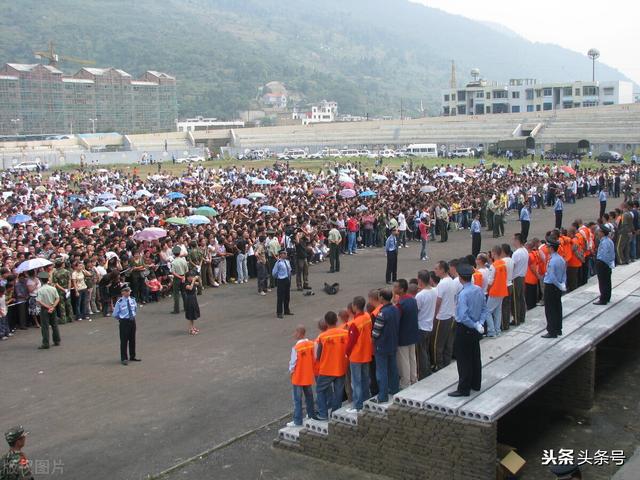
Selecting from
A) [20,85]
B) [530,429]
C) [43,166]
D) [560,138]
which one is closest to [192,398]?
[530,429]

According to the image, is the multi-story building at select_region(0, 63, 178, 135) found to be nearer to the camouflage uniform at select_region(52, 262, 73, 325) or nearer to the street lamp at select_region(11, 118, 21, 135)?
the street lamp at select_region(11, 118, 21, 135)

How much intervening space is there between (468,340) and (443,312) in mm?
1375

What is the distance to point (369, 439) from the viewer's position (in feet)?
27.6

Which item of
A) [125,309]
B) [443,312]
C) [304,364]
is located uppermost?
[443,312]

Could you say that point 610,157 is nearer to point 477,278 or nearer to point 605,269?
point 605,269

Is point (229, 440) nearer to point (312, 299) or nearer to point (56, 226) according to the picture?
point (312, 299)

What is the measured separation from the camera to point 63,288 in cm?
1531

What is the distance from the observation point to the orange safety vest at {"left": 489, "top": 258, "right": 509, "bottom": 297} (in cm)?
1089

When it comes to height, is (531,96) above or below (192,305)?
above

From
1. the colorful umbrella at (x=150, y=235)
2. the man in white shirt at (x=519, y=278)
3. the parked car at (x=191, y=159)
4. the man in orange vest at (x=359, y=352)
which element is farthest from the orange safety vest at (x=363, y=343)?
the parked car at (x=191, y=159)

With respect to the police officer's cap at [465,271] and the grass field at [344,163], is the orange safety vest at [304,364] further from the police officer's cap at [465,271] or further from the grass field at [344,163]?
the grass field at [344,163]

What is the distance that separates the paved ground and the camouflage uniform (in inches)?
16.1

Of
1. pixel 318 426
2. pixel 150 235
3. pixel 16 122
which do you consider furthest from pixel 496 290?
pixel 16 122

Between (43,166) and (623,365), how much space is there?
6232cm
